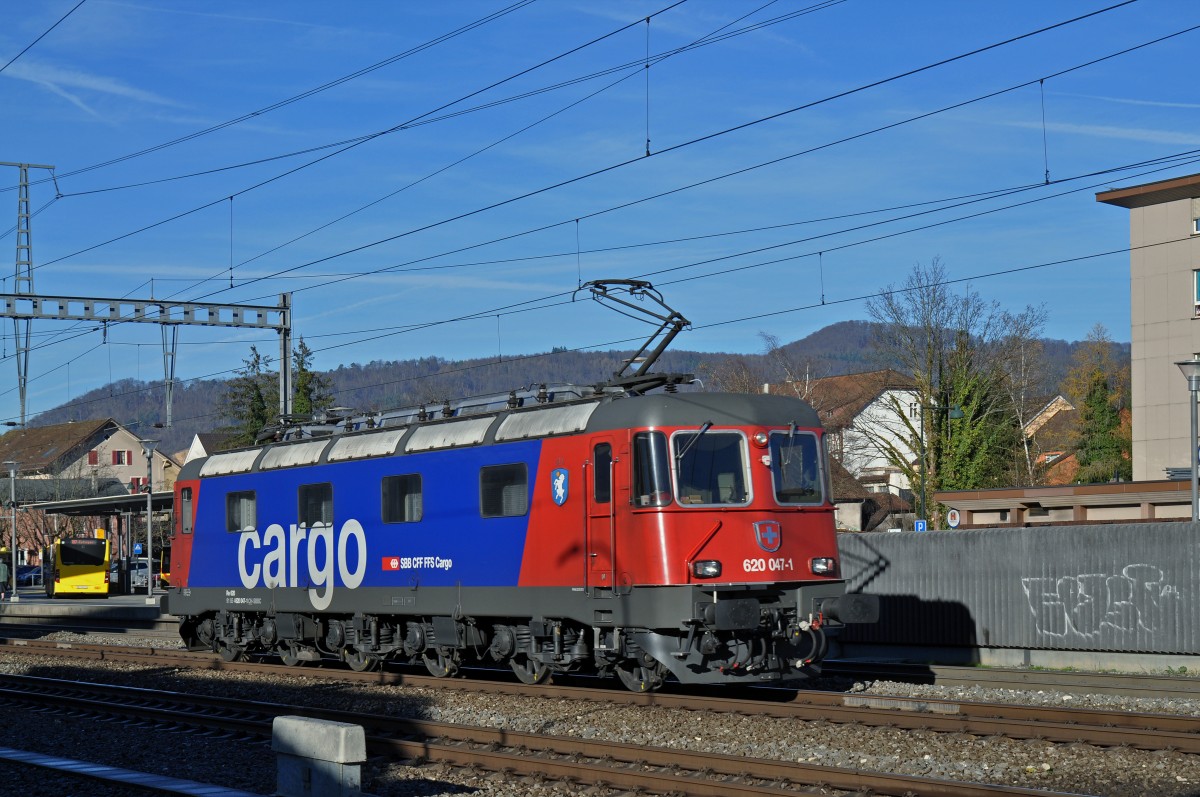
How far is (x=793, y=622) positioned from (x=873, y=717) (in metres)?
2.41

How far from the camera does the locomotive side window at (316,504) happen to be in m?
21.6

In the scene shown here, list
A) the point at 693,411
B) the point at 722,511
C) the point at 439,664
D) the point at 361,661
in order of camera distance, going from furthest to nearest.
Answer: the point at 361,661, the point at 439,664, the point at 693,411, the point at 722,511

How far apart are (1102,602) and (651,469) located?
7.87 metres

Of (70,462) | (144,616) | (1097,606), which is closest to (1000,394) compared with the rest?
(144,616)

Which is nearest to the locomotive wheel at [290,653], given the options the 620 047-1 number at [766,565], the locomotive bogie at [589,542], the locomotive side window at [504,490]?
the locomotive bogie at [589,542]

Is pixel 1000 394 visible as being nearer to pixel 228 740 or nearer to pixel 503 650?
pixel 503 650

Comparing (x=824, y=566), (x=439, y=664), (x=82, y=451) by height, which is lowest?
(x=439, y=664)

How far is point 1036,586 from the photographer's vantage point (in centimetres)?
2078

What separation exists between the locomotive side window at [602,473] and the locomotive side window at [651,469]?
18.1 inches

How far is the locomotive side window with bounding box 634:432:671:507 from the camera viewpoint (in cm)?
1605

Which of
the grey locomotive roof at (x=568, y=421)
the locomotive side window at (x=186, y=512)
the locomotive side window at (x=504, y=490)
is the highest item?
the grey locomotive roof at (x=568, y=421)

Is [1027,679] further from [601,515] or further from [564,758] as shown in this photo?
[564,758]

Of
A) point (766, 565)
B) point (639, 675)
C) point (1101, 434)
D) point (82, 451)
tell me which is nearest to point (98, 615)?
point (639, 675)

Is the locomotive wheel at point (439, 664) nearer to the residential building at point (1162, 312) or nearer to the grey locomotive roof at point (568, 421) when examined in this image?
the grey locomotive roof at point (568, 421)
